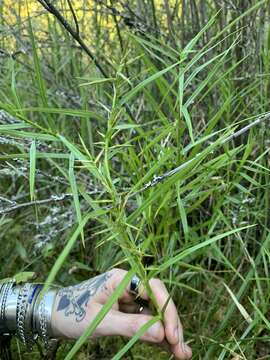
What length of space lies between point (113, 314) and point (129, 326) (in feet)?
0.13

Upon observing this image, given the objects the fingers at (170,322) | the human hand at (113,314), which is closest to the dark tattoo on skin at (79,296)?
the human hand at (113,314)

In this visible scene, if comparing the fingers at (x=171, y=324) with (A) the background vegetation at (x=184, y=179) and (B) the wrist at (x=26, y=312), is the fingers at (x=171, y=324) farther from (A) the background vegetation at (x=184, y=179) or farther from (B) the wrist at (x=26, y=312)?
(B) the wrist at (x=26, y=312)

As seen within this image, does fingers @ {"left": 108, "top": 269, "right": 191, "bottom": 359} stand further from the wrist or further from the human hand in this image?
the wrist

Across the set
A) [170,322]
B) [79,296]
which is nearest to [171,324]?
[170,322]

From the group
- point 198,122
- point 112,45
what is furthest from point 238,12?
point 112,45

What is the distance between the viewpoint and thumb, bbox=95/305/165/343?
0.84m

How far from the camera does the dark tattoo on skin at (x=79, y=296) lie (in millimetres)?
980

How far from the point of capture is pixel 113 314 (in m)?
0.89

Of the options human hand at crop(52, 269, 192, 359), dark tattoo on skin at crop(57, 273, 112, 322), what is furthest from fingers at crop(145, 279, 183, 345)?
dark tattoo on skin at crop(57, 273, 112, 322)

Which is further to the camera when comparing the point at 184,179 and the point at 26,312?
the point at 26,312

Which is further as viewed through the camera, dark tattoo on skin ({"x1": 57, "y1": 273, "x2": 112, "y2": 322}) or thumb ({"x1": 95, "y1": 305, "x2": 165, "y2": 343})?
dark tattoo on skin ({"x1": 57, "y1": 273, "x2": 112, "y2": 322})

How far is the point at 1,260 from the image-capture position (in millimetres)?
1401

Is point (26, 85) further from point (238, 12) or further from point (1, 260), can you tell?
→ point (238, 12)

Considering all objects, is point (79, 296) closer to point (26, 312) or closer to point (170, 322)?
point (26, 312)
